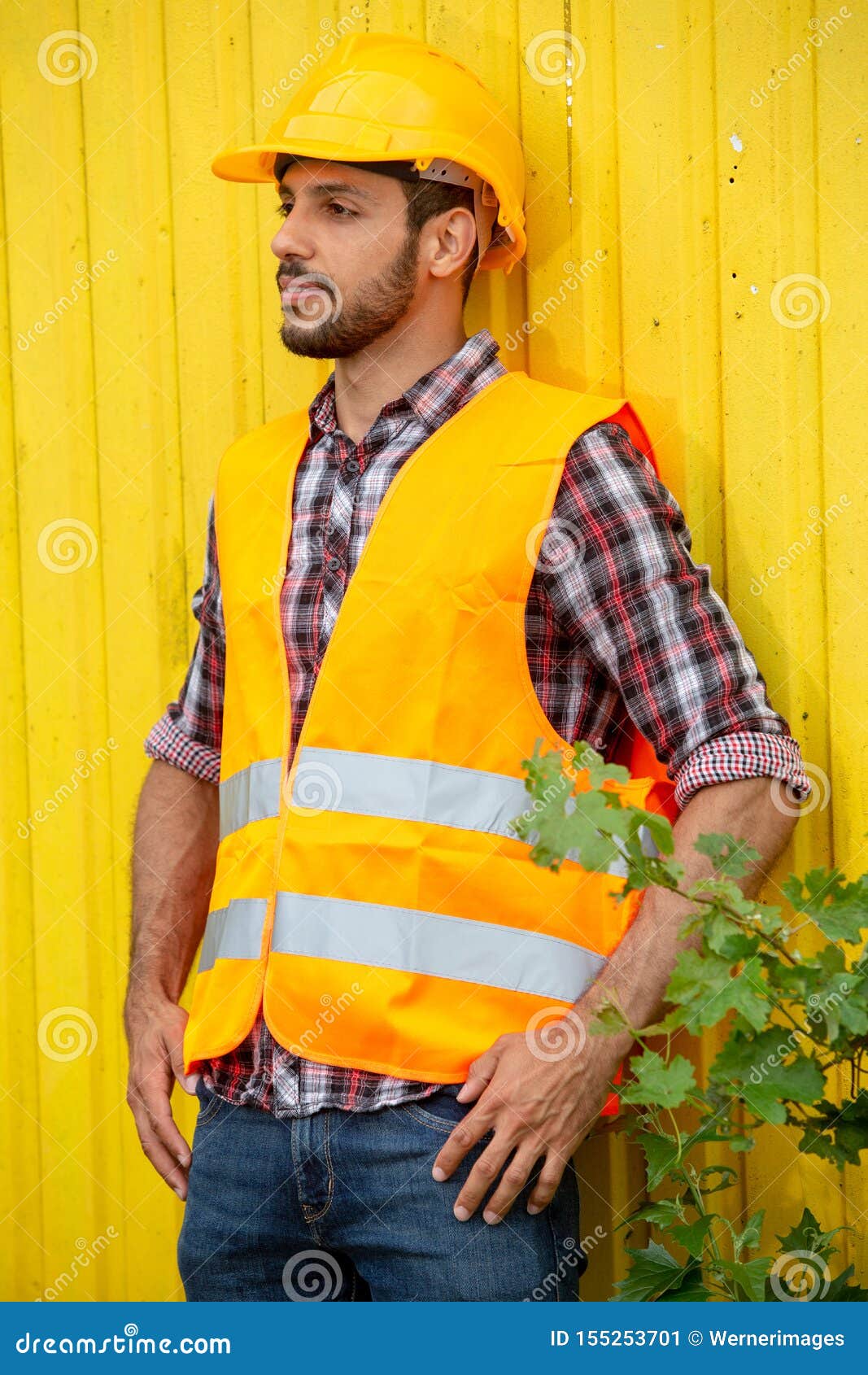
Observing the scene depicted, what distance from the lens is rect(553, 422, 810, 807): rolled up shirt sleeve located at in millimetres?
2094

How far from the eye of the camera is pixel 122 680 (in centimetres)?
298

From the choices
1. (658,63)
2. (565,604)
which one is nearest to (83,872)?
(565,604)

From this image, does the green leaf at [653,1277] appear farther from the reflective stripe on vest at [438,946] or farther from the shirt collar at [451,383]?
the shirt collar at [451,383]

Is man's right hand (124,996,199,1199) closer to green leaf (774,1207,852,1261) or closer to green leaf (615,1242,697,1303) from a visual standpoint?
green leaf (615,1242,697,1303)

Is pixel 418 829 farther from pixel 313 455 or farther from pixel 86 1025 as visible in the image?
pixel 86 1025

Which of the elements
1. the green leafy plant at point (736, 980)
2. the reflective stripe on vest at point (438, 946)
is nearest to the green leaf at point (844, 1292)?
the green leafy plant at point (736, 980)

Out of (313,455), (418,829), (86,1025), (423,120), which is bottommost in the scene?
(86,1025)

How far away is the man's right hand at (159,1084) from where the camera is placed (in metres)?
2.46

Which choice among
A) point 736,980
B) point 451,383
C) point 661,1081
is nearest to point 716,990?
point 736,980

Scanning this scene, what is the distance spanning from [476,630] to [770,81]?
1.16 meters

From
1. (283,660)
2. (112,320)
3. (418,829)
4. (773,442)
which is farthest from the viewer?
(112,320)

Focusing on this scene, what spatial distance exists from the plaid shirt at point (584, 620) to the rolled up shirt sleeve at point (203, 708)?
30 centimetres

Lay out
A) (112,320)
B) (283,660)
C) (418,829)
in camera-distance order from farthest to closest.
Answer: (112,320)
(283,660)
(418,829)

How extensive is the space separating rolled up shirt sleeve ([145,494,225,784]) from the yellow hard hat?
2.33 ft
